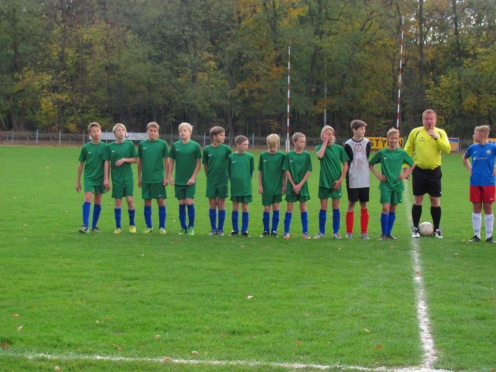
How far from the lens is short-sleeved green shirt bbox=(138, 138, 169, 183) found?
9609mm

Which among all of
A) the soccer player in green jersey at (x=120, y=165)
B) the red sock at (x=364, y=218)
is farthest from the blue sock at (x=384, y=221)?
the soccer player in green jersey at (x=120, y=165)

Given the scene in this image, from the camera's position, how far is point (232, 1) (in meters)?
49.6

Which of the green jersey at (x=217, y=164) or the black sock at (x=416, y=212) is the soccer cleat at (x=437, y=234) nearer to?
the black sock at (x=416, y=212)

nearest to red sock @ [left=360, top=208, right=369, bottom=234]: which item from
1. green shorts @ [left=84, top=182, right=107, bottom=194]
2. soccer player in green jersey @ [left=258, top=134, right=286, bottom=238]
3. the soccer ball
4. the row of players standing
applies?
the row of players standing

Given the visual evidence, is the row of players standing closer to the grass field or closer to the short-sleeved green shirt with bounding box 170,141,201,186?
the short-sleeved green shirt with bounding box 170,141,201,186

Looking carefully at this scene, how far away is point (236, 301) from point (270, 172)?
13.0 feet

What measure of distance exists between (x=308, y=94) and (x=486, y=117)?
14947 mm

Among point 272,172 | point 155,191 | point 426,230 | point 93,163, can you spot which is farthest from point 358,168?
point 93,163

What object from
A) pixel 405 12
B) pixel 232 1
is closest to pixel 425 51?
pixel 405 12

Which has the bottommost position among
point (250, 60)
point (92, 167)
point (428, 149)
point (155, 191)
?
point (155, 191)

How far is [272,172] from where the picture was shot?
943 cm

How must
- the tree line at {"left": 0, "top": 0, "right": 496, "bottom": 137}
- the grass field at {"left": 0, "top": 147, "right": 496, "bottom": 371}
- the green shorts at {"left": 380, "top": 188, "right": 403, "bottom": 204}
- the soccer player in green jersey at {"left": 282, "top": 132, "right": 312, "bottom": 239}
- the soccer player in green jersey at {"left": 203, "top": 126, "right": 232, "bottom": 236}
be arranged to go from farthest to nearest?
the tree line at {"left": 0, "top": 0, "right": 496, "bottom": 137} < the soccer player in green jersey at {"left": 203, "top": 126, "right": 232, "bottom": 236} < the soccer player in green jersey at {"left": 282, "top": 132, "right": 312, "bottom": 239} < the green shorts at {"left": 380, "top": 188, "right": 403, "bottom": 204} < the grass field at {"left": 0, "top": 147, "right": 496, "bottom": 371}

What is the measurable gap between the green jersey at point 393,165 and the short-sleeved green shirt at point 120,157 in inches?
164

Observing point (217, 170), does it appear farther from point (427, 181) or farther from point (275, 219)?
point (427, 181)
